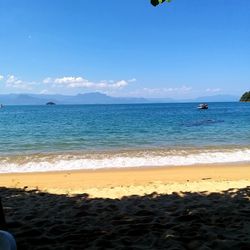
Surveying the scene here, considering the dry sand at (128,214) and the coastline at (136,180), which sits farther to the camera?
the coastline at (136,180)

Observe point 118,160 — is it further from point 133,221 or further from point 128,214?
point 133,221

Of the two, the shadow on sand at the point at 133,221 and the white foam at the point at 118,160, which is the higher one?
the shadow on sand at the point at 133,221

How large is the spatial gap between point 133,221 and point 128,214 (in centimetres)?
53

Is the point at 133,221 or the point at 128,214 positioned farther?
the point at 128,214

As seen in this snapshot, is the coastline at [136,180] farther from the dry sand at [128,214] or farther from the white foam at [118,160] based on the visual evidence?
the white foam at [118,160]

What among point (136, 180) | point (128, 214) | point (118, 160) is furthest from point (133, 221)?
point (118, 160)

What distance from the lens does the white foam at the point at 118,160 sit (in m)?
15.9

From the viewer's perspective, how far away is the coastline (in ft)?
32.6

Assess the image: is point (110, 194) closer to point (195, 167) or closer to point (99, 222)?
point (99, 222)

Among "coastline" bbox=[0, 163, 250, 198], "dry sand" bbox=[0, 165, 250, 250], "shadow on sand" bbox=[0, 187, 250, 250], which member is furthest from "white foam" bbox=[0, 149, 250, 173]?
"shadow on sand" bbox=[0, 187, 250, 250]

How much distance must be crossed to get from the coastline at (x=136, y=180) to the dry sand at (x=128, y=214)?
29 mm

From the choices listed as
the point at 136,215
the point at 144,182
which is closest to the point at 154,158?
the point at 144,182

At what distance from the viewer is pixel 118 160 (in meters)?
A: 17.3

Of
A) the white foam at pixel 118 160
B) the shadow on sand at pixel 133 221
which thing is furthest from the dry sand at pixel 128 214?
the white foam at pixel 118 160
